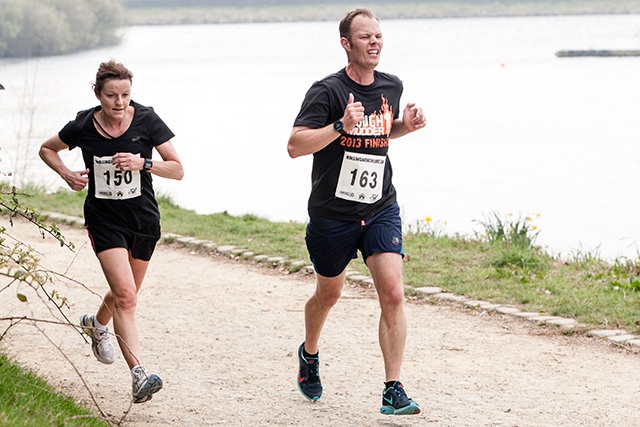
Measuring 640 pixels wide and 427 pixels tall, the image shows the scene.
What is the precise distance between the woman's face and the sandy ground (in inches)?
32.8

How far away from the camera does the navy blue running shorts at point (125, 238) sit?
18.0ft

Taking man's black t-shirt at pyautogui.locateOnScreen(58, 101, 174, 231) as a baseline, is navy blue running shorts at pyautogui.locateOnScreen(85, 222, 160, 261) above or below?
below

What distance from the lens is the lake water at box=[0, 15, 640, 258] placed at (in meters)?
19.1

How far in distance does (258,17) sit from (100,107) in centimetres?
9765

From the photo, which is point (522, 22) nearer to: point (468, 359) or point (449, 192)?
point (449, 192)

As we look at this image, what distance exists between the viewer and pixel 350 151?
17.6 ft

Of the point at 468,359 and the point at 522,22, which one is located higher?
the point at 522,22

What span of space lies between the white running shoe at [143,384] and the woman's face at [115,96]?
4.37 feet

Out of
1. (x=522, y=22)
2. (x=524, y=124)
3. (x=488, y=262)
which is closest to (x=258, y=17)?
(x=522, y=22)

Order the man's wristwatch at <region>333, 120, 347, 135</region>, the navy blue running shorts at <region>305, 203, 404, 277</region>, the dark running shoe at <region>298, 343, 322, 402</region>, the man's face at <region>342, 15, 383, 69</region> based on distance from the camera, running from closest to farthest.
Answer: the man's wristwatch at <region>333, 120, 347, 135</region>, the man's face at <region>342, 15, 383, 69</region>, the navy blue running shorts at <region>305, 203, 404, 277</region>, the dark running shoe at <region>298, 343, 322, 402</region>

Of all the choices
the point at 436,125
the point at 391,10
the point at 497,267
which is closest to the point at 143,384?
the point at 497,267

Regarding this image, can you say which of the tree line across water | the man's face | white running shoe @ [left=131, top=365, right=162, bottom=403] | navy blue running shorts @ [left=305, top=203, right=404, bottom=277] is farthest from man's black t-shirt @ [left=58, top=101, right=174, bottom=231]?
the tree line across water

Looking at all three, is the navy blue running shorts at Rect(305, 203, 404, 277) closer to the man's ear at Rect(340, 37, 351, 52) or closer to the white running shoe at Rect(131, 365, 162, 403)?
the man's ear at Rect(340, 37, 351, 52)

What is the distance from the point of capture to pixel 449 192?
20922 mm
